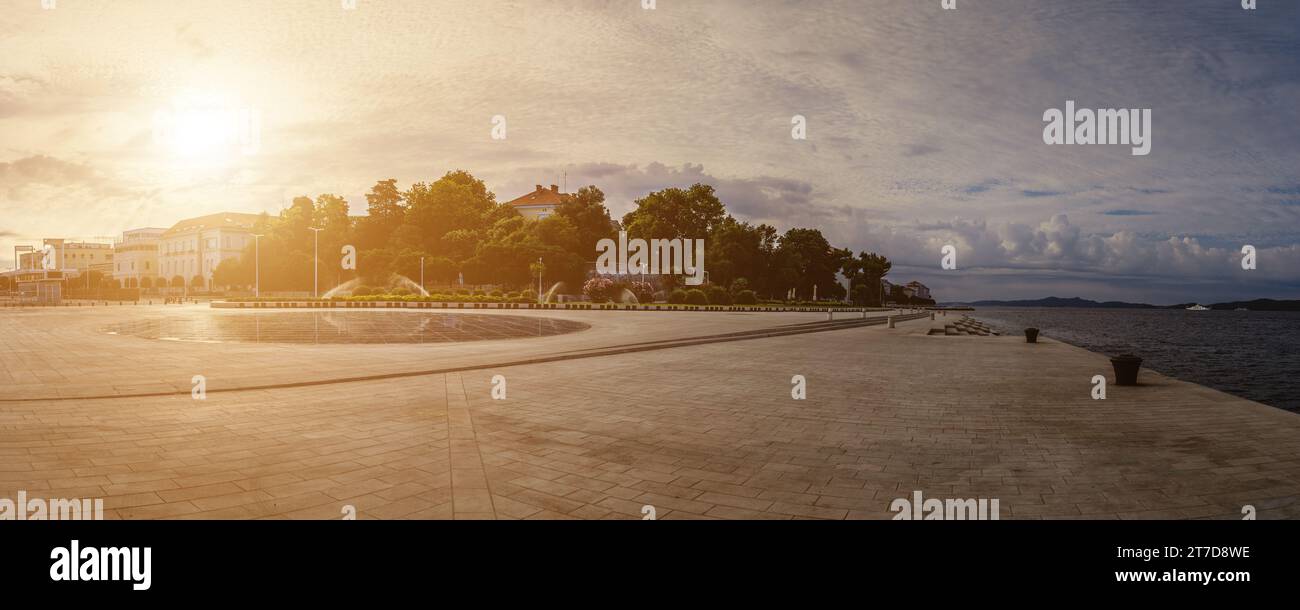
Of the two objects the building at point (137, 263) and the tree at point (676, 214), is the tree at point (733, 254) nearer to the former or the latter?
the tree at point (676, 214)

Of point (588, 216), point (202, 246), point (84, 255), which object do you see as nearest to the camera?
point (588, 216)

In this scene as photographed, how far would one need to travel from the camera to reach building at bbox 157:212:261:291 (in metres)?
104

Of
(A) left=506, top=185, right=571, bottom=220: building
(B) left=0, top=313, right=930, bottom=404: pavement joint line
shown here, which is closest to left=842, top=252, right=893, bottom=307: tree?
(A) left=506, top=185, right=571, bottom=220: building

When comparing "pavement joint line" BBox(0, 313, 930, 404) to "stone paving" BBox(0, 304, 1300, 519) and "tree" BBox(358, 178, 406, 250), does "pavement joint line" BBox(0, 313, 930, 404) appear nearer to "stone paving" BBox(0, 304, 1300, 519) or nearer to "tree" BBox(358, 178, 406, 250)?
"stone paving" BBox(0, 304, 1300, 519)

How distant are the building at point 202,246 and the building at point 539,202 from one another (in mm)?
42362

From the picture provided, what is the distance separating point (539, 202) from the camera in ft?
338

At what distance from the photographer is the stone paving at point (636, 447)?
476cm

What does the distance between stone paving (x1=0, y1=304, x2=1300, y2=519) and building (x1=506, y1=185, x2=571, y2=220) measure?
90917 millimetres

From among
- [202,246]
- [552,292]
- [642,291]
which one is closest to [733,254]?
[642,291]

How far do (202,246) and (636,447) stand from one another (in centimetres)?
12798

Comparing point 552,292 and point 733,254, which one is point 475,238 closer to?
point 552,292

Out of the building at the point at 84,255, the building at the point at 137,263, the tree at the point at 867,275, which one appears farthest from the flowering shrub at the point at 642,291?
the building at the point at 84,255
